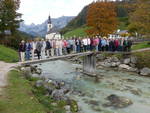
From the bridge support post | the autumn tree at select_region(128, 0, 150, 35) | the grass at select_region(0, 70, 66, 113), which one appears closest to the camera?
the grass at select_region(0, 70, 66, 113)

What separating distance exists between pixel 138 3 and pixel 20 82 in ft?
93.7

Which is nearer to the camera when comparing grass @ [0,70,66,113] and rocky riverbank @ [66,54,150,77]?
grass @ [0,70,66,113]

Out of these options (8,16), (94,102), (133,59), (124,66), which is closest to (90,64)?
(124,66)

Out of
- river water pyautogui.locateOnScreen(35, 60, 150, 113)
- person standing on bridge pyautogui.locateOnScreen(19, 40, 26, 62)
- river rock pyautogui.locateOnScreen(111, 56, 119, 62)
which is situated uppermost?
person standing on bridge pyautogui.locateOnScreen(19, 40, 26, 62)

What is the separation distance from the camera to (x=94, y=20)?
48812mm

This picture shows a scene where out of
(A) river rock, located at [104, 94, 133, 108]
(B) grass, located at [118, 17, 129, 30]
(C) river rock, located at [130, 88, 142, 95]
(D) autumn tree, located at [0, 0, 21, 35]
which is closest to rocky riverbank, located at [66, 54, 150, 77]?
(C) river rock, located at [130, 88, 142, 95]

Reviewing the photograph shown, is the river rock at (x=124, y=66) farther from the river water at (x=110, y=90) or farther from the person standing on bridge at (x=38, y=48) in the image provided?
the person standing on bridge at (x=38, y=48)

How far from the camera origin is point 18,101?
13.0 meters

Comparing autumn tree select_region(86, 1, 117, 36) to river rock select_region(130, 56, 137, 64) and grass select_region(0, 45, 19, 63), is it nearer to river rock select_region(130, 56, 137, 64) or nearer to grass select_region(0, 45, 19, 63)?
river rock select_region(130, 56, 137, 64)

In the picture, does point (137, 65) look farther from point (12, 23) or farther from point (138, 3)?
point (12, 23)

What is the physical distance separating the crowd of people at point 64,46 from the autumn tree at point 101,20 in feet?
54.1

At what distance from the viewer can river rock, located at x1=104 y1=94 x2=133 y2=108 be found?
687 inches

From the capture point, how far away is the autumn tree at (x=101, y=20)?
4849 cm

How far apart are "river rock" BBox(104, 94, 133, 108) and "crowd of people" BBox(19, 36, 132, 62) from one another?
33.0 ft
